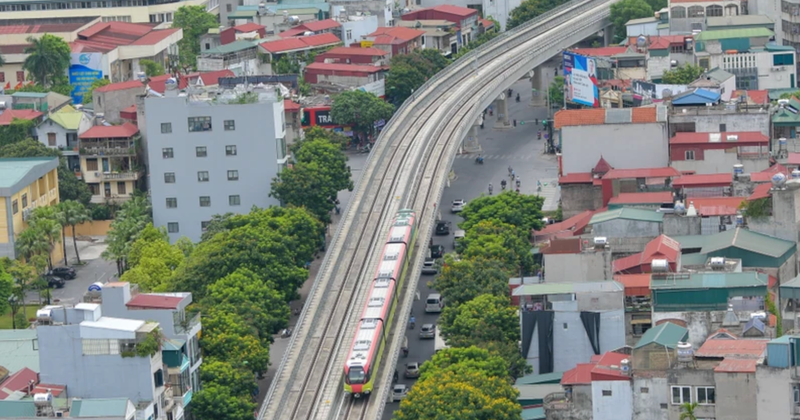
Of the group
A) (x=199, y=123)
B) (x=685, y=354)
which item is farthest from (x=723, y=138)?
(x=685, y=354)

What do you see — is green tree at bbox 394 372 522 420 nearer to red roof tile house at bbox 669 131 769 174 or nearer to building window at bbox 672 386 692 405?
building window at bbox 672 386 692 405

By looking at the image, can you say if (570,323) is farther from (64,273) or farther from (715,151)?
(64,273)

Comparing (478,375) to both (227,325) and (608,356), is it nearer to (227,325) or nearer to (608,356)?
(608,356)

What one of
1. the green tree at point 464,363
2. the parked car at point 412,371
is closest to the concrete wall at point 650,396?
the green tree at point 464,363

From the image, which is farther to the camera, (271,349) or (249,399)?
(271,349)

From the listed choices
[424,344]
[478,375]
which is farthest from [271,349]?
[478,375]

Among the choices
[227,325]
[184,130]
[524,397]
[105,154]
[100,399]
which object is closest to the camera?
[100,399]

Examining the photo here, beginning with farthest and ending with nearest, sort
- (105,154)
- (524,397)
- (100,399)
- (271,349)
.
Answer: (105,154), (271,349), (524,397), (100,399)
